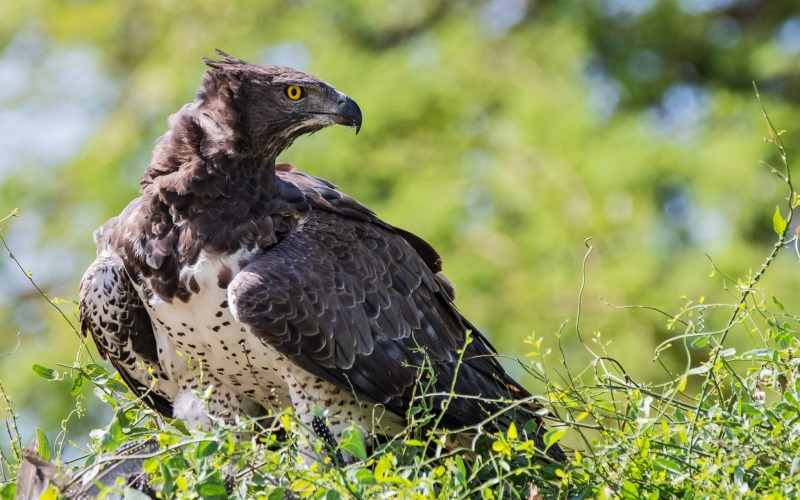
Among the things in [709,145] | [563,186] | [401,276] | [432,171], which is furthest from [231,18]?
[401,276]

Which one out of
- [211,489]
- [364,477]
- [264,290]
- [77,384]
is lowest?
[211,489]

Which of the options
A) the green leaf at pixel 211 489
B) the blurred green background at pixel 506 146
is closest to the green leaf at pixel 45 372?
the green leaf at pixel 211 489

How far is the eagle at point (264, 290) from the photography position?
4.42 meters

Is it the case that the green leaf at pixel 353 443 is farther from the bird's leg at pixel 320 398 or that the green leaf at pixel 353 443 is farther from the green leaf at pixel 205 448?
the bird's leg at pixel 320 398

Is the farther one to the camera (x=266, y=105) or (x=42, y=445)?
(x=266, y=105)

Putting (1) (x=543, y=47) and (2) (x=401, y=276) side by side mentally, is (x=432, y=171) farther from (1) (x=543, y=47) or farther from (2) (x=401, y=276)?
(2) (x=401, y=276)

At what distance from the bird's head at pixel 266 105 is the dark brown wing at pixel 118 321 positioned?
26.5 inches

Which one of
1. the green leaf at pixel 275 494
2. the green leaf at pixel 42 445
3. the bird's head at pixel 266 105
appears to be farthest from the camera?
the bird's head at pixel 266 105

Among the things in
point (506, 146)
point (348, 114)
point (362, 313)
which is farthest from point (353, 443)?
point (506, 146)

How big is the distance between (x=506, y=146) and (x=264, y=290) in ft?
25.9

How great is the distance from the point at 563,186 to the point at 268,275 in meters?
7.27

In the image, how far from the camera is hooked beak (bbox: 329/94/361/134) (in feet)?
15.6

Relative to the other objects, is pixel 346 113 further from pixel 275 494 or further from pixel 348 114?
pixel 275 494

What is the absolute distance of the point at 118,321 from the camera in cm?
470
